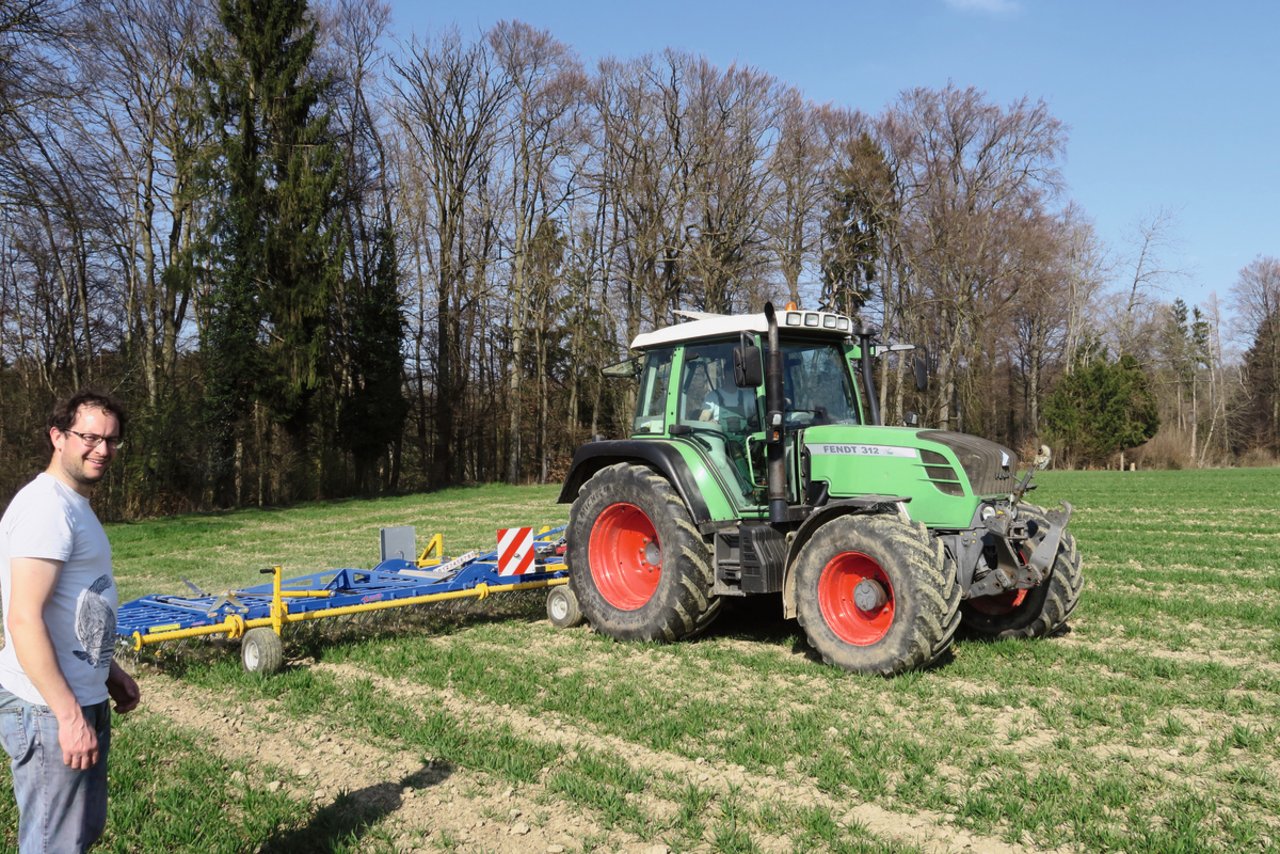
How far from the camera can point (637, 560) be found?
25.5ft

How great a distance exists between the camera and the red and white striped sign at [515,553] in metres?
7.96

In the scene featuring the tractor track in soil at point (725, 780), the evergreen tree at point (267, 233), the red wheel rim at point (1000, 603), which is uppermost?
the evergreen tree at point (267, 233)

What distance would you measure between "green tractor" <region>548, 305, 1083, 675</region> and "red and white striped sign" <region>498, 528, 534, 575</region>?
14.5 inches

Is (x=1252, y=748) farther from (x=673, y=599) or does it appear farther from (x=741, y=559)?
(x=673, y=599)

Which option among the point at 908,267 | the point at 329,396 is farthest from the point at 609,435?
the point at 908,267

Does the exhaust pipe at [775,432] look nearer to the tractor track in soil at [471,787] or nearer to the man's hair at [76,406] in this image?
the tractor track in soil at [471,787]

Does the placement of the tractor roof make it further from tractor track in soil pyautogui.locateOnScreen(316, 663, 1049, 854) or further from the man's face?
the man's face

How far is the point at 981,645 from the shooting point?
6.70 meters

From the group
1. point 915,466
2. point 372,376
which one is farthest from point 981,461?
point 372,376

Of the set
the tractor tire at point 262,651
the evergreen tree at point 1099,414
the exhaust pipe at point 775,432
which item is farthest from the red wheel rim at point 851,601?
the evergreen tree at point 1099,414

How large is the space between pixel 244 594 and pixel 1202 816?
6233 millimetres

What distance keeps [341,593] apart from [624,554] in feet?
7.06

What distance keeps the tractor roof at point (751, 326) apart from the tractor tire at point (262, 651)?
3.42 meters

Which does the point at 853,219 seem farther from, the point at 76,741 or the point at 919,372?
the point at 76,741
